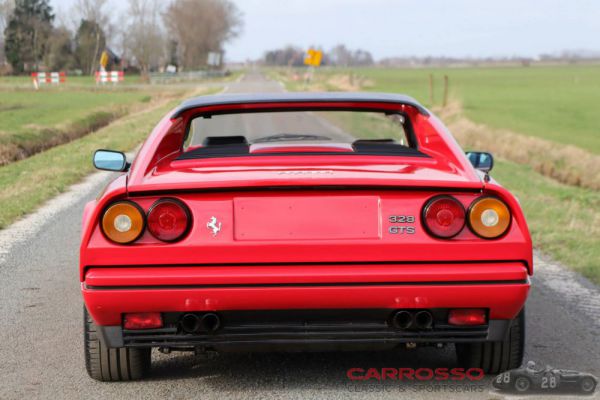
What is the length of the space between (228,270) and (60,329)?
1.87 metres

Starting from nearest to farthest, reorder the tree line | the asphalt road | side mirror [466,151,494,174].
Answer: the asphalt road → side mirror [466,151,494,174] → the tree line

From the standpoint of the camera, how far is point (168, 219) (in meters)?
3.39

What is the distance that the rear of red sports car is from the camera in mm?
3312

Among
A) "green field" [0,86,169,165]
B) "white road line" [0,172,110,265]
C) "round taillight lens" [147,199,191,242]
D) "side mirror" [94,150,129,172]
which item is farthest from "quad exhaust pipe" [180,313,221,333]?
"green field" [0,86,169,165]

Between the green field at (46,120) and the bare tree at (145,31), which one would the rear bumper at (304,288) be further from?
the bare tree at (145,31)

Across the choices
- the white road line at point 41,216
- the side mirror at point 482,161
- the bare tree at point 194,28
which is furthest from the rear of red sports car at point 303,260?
the bare tree at point 194,28

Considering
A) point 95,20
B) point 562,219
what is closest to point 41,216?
point 562,219

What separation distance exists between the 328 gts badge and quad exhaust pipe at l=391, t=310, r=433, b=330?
11.8 inches

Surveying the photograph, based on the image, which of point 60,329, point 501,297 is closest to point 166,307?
point 501,297

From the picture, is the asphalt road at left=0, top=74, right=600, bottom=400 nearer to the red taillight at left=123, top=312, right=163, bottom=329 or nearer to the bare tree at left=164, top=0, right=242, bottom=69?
the red taillight at left=123, top=312, right=163, bottom=329

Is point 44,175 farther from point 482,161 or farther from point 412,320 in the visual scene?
point 412,320

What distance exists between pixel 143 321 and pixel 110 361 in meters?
0.46

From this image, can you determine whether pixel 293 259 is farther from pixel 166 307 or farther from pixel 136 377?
pixel 136 377

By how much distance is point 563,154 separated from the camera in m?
18.4
